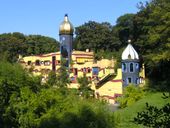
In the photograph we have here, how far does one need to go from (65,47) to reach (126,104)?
2350 centimetres

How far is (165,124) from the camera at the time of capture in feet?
16.3

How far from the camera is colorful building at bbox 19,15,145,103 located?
43.7 meters

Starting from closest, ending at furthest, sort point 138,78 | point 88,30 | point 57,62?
point 138,78, point 57,62, point 88,30

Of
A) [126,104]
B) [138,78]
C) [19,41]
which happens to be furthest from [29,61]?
[126,104]

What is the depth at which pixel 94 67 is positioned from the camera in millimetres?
49281

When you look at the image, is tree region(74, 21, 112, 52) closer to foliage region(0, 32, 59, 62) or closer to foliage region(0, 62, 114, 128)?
foliage region(0, 32, 59, 62)

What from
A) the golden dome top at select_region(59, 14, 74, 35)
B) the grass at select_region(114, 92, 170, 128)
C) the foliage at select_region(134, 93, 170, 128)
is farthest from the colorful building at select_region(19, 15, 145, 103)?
the foliage at select_region(134, 93, 170, 128)

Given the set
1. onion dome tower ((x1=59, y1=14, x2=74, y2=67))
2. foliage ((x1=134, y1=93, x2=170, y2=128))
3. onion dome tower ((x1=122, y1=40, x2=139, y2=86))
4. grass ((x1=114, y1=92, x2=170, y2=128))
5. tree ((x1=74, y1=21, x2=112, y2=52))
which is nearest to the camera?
foliage ((x1=134, y1=93, x2=170, y2=128))

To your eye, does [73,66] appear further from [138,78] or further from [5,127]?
[5,127]

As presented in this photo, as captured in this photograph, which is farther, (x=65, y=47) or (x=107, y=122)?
(x=65, y=47)

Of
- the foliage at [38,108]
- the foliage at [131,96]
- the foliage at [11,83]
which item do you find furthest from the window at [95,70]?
the foliage at [38,108]

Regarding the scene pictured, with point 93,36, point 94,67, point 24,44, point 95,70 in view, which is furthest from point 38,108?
point 24,44

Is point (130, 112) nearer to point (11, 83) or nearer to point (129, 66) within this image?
point (11, 83)

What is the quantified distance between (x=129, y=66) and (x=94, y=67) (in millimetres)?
6295
